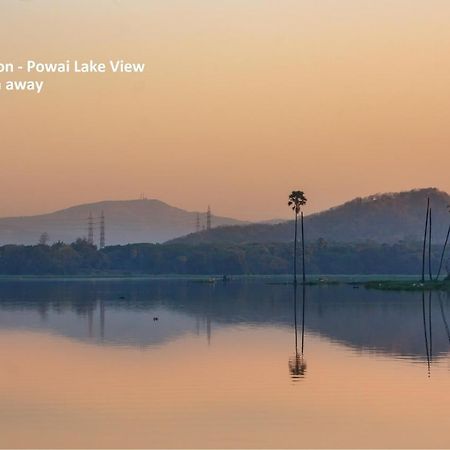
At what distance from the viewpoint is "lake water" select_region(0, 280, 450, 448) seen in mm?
33750

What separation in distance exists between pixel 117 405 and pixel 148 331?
36661mm

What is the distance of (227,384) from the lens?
4475cm

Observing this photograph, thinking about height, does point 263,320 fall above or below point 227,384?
above

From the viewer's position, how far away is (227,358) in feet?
182

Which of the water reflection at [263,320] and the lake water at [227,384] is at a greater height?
the water reflection at [263,320]

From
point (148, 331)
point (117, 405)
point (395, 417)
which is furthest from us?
point (148, 331)

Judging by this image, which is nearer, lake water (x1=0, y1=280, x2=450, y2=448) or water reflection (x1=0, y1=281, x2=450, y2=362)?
lake water (x1=0, y1=280, x2=450, y2=448)

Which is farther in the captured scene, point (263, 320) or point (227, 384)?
point (263, 320)

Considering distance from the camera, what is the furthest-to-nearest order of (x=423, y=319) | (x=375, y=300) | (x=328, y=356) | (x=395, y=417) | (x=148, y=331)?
(x=375, y=300), (x=423, y=319), (x=148, y=331), (x=328, y=356), (x=395, y=417)

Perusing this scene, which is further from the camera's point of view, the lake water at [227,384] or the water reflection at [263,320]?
the water reflection at [263,320]

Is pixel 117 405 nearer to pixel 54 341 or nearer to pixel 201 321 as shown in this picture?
pixel 54 341

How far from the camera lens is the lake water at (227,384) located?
3375 centimetres

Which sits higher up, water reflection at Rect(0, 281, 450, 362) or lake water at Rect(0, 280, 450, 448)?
water reflection at Rect(0, 281, 450, 362)

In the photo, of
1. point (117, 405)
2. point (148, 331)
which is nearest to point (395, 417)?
point (117, 405)
